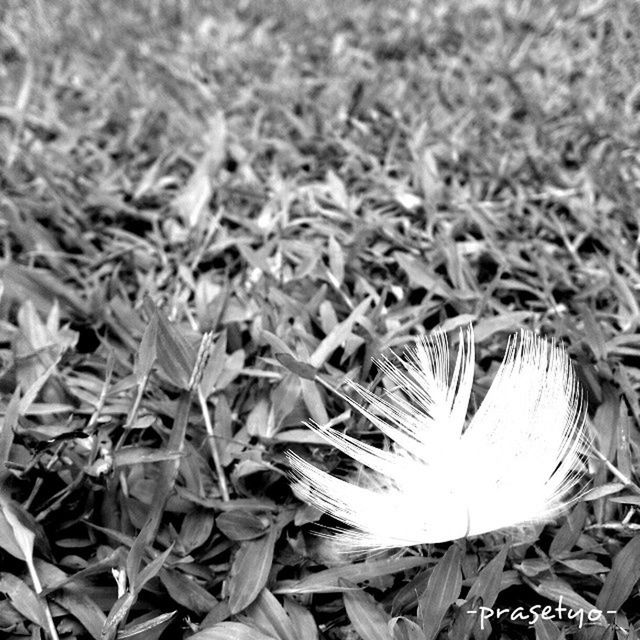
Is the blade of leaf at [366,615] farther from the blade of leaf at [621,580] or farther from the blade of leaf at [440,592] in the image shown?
the blade of leaf at [621,580]

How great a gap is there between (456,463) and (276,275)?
63 centimetres

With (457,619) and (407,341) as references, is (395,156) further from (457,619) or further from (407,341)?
(457,619)

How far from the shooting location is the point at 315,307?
1.36 m

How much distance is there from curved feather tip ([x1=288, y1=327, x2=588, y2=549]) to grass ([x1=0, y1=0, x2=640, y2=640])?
0.07 meters

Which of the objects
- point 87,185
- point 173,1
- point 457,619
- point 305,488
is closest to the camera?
point 457,619

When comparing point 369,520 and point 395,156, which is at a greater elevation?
point 395,156

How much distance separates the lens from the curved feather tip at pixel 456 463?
3.13 feet

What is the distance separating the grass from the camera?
1.03m

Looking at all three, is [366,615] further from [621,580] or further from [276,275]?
[276,275]

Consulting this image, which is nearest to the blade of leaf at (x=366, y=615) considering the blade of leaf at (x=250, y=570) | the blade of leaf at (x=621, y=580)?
the blade of leaf at (x=250, y=570)

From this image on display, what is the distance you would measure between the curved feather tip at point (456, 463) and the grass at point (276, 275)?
0.22 ft

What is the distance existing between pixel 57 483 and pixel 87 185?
87cm

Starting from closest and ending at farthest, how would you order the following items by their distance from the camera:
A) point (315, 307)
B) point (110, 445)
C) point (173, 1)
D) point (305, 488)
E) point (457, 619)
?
point (457, 619), point (305, 488), point (110, 445), point (315, 307), point (173, 1)

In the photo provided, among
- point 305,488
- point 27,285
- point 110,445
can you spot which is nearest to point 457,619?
point 305,488
